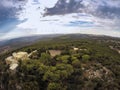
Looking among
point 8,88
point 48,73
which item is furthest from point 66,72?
point 8,88

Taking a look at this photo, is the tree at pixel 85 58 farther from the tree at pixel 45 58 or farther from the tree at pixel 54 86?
the tree at pixel 54 86

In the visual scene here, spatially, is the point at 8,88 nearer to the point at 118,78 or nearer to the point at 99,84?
the point at 99,84

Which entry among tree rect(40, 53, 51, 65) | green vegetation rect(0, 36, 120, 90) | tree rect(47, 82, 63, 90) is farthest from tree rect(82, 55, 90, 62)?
tree rect(47, 82, 63, 90)

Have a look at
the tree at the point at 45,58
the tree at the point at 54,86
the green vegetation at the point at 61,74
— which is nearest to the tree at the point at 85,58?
the green vegetation at the point at 61,74

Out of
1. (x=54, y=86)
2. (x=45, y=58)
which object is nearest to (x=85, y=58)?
(x=45, y=58)

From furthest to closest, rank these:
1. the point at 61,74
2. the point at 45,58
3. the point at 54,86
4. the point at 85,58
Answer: the point at 85,58
the point at 45,58
the point at 61,74
the point at 54,86

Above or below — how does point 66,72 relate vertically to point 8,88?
above

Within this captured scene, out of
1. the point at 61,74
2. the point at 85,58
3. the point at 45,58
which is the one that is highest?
the point at 61,74

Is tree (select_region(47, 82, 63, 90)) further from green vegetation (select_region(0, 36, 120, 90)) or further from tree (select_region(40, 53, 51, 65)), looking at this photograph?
tree (select_region(40, 53, 51, 65))

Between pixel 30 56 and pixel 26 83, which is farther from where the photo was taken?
pixel 30 56

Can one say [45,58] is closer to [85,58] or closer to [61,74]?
[85,58]

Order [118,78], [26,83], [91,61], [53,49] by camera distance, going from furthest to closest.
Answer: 1. [53,49]
2. [91,61]
3. [118,78]
4. [26,83]
